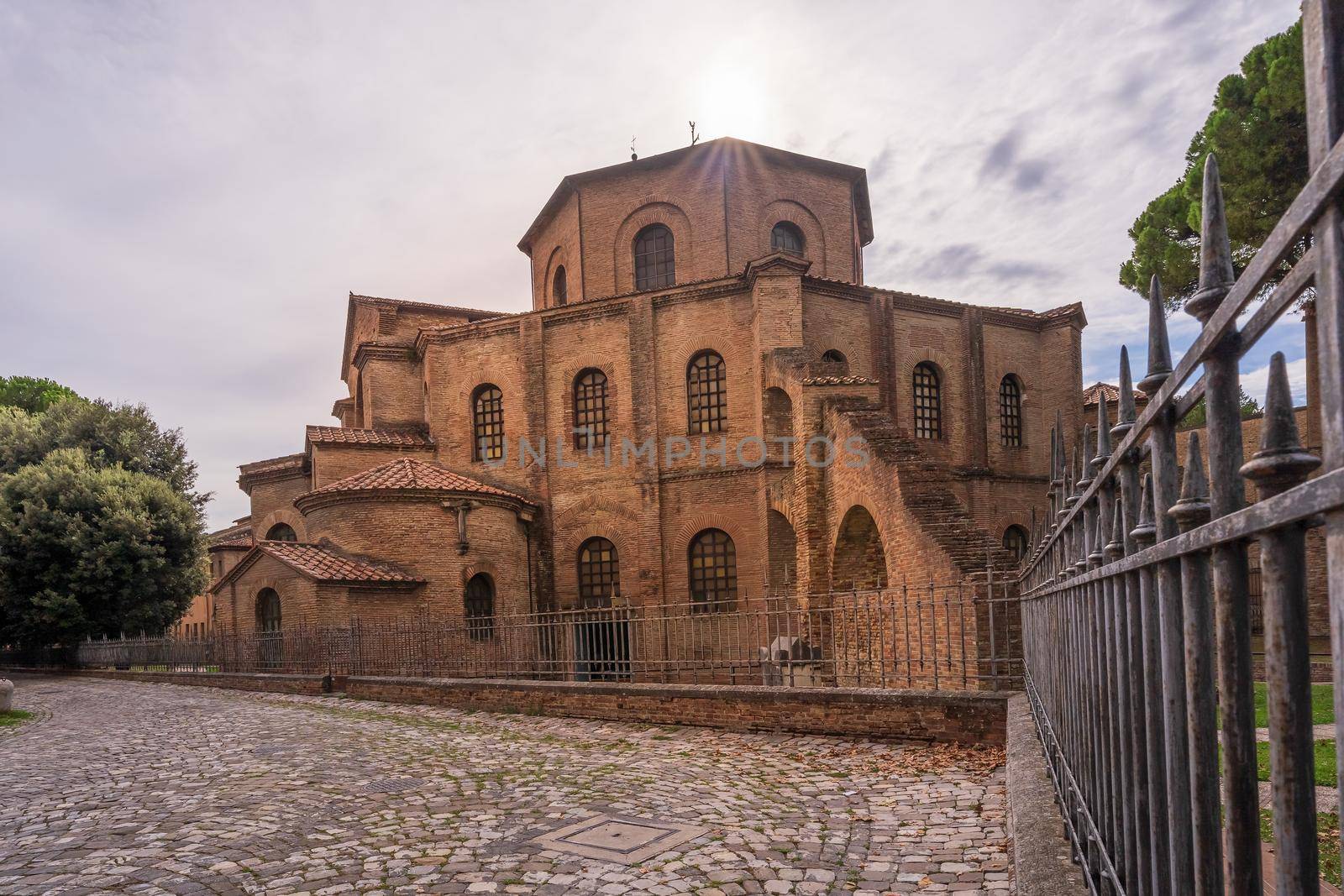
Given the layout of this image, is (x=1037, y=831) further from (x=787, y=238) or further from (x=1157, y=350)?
(x=787, y=238)

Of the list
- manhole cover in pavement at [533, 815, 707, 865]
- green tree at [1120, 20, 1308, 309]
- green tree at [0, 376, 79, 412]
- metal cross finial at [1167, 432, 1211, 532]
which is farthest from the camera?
green tree at [0, 376, 79, 412]

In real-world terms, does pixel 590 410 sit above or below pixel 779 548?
above

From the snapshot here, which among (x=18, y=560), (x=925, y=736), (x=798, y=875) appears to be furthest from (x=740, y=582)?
(x=18, y=560)

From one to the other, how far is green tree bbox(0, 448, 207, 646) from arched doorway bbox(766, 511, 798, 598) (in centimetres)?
1643

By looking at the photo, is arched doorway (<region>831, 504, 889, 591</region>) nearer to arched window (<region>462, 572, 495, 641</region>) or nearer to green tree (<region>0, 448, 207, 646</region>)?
arched window (<region>462, 572, 495, 641</region>)

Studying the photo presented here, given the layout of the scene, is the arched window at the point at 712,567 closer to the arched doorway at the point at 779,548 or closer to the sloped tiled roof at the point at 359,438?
the arched doorway at the point at 779,548

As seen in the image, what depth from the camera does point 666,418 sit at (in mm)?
22203

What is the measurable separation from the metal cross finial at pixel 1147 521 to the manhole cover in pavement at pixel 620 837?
12.7ft

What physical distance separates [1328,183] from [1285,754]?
2.11 feet

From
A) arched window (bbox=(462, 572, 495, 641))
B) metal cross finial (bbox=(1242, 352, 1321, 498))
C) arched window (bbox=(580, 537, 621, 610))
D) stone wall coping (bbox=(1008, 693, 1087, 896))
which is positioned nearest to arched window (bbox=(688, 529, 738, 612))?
arched window (bbox=(580, 537, 621, 610))

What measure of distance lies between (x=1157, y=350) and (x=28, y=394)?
4594cm

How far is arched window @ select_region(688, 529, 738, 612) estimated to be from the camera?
831 inches

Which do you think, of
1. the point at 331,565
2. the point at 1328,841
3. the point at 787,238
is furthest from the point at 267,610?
the point at 1328,841

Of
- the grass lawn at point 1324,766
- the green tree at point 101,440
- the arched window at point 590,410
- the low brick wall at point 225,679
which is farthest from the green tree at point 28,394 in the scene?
the grass lawn at point 1324,766
